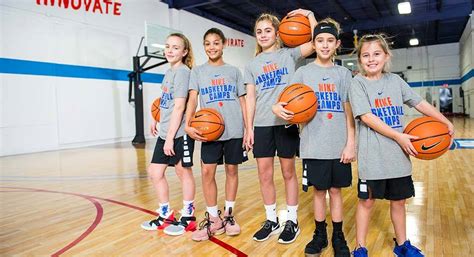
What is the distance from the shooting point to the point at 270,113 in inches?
87.0

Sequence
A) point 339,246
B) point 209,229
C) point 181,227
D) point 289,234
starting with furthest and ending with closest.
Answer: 1. point 181,227
2. point 209,229
3. point 289,234
4. point 339,246

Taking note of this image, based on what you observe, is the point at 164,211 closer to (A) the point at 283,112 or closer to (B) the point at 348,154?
(A) the point at 283,112

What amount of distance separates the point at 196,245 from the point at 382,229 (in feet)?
3.89

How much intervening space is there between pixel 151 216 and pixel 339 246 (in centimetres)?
150

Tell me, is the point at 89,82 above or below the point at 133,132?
above

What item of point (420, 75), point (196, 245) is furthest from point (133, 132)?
point (420, 75)

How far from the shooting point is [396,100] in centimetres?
185

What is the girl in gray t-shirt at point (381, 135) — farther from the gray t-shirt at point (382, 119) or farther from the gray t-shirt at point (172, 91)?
the gray t-shirt at point (172, 91)

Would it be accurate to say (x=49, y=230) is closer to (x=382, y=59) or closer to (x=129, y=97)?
(x=382, y=59)

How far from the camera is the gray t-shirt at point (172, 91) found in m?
2.44

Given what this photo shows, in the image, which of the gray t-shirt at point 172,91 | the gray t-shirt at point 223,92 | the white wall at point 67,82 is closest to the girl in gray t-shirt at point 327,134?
the gray t-shirt at point 223,92

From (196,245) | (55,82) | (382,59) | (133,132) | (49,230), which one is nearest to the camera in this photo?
(382,59)

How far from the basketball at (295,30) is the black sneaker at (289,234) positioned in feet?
3.61

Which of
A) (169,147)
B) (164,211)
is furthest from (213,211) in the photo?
(169,147)
